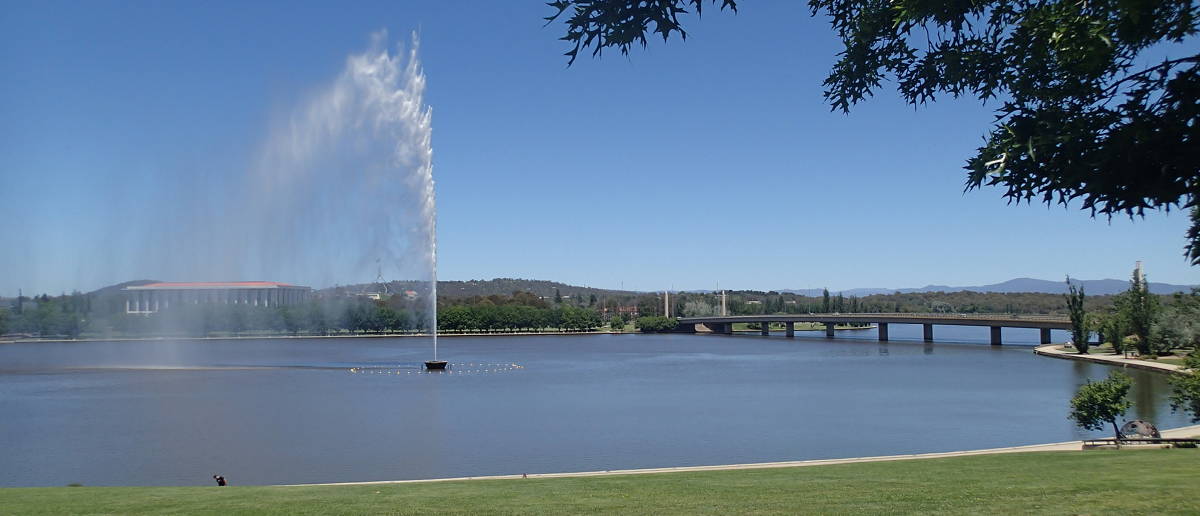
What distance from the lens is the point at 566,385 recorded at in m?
54.8

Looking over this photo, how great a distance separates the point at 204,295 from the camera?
12206cm

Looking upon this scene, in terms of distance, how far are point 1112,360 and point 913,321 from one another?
46.9 metres

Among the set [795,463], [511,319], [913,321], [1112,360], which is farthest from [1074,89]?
[511,319]

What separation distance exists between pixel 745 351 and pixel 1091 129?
92572mm

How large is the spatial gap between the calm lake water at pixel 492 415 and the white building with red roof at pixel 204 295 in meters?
32.2

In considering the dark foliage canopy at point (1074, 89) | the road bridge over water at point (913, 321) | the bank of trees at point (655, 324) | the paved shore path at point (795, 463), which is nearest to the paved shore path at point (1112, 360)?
the road bridge over water at point (913, 321)

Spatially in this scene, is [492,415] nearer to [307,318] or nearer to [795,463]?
[795,463]

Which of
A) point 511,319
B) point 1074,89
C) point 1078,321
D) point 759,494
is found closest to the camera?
point 1074,89

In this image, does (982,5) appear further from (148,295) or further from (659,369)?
(148,295)

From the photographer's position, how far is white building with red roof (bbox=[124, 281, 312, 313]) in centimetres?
10969

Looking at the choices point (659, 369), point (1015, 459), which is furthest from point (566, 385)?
point (1015, 459)

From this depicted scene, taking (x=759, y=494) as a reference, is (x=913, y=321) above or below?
below

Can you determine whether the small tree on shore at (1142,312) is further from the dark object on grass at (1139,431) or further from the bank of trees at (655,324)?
the bank of trees at (655,324)

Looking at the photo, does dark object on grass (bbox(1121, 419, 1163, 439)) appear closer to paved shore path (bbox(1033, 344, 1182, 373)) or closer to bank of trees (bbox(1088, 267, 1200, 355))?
paved shore path (bbox(1033, 344, 1182, 373))
